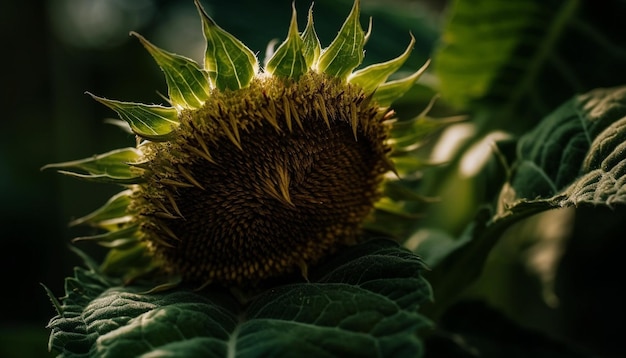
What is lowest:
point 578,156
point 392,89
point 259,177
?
point 578,156

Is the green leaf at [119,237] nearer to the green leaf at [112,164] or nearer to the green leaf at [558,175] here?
the green leaf at [112,164]

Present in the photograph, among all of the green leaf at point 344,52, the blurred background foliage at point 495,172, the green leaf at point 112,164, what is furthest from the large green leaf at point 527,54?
the green leaf at point 112,164

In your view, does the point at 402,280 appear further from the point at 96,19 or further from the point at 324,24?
the point at 96,19

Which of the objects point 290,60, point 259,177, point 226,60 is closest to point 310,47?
point 290,60

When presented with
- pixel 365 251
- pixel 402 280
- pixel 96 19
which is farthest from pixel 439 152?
pixel 96 19

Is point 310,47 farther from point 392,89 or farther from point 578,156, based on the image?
point 578,156

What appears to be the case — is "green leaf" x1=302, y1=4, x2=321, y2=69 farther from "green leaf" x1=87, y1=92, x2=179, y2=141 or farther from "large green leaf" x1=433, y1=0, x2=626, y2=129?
"large green leaf" x1=433, y1=0, x2=626, y2=129
